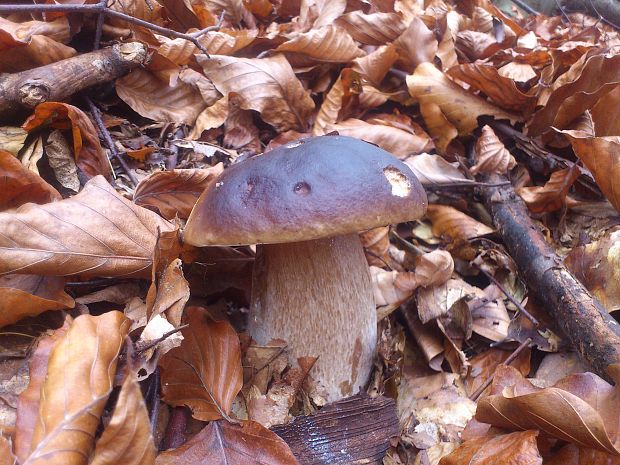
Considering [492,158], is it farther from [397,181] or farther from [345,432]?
[345,432]

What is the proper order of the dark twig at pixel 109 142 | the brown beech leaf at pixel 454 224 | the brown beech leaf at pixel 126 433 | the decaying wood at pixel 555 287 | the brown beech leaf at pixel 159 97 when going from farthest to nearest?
the brown beech leaf at pixel 454 224, the brown beech leaf at pixel 159 97, the dark twig at pixel 109 142, the decaying wood at pixel 555 287, the brown beech leaf at pixel 126 433

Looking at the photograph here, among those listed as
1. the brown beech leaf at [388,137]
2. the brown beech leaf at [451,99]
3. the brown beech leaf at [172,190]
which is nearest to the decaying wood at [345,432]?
the brown beech leaf at [172,190]

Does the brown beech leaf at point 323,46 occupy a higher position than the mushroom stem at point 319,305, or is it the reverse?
the brown beech leaf at point 323,46

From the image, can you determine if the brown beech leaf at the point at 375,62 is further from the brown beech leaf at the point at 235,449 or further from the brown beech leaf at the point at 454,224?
the brown beech leaf at the point at 235,449

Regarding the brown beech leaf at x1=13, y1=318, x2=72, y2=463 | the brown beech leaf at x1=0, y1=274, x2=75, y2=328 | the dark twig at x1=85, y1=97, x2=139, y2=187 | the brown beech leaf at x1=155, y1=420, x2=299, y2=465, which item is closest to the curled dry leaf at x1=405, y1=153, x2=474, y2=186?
the dark twig at x1=85, y1=97, x2=139, y2=187

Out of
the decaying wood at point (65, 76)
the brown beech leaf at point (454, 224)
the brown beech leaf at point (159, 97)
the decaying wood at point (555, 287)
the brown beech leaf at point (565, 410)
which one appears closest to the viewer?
the brown beech leaf at point (565, 410)

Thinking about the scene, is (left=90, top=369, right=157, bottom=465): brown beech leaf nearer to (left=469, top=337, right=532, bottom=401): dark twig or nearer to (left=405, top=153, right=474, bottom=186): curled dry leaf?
(left=469, top=337, right=532, bottom=401): dark twig

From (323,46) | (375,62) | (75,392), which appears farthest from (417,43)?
(75,392)

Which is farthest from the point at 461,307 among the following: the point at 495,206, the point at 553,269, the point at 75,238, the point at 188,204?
the point at 75,238
